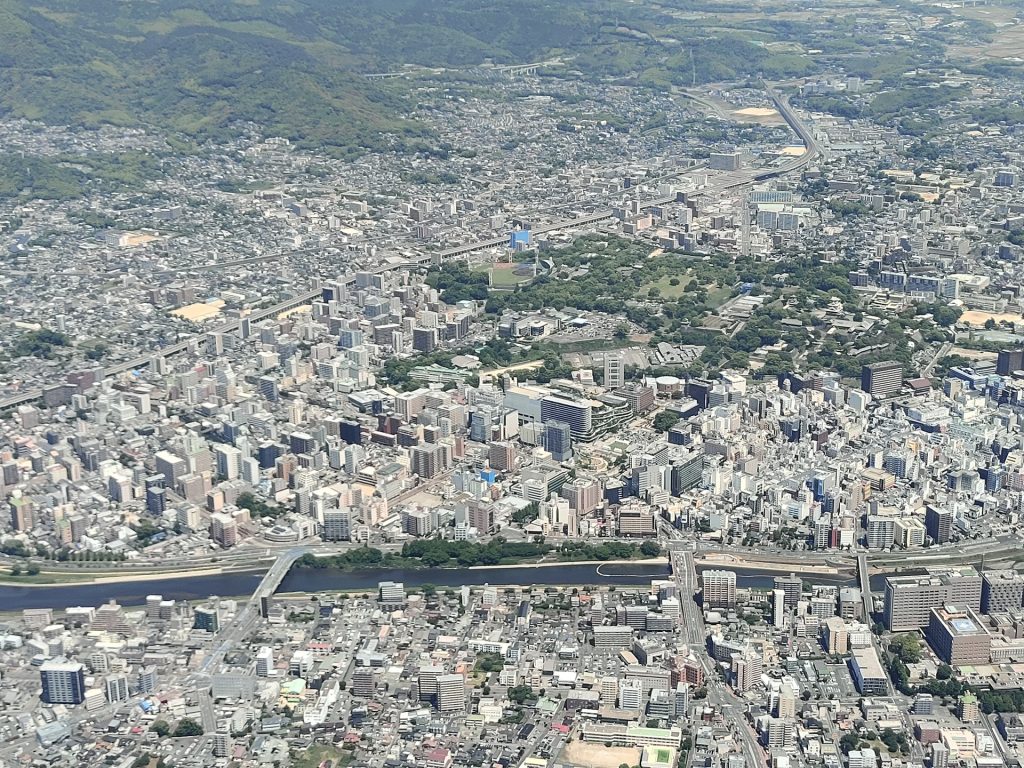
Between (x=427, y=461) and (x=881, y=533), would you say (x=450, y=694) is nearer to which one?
(x=427, y=461)

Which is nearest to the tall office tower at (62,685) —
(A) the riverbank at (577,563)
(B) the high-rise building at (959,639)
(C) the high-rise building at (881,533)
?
(A) the riverbank at (577,563)

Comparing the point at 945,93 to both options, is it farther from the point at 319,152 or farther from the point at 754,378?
the point at 754,378

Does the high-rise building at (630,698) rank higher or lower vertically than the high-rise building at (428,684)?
lower

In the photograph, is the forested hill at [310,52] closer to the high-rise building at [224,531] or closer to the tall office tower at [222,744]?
the high-rise building at [224,531]

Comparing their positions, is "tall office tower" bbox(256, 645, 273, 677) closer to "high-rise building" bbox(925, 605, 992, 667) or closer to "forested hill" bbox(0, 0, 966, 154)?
"high-rise building" bbox(925, 605, 992, 667)

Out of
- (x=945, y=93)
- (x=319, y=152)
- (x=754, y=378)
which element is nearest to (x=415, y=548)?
(x=754, y=378)

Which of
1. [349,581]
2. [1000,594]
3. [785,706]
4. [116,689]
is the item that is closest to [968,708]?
[785,706]
